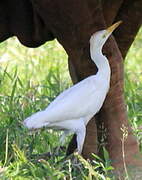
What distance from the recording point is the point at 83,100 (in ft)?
14.9

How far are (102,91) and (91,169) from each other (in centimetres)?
53

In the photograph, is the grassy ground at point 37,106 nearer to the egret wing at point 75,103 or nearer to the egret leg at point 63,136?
the egret leg at point 63,136

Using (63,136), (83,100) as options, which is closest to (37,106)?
(63,136)

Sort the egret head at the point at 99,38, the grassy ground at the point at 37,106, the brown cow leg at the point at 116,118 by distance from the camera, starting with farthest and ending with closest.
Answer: the brown cow leg at the point at 116,118
the egret head at the point at 99,38
the grassy ground at the point at 37,106

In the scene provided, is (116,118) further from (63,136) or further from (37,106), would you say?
(37,106)

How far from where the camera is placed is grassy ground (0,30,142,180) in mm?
4375

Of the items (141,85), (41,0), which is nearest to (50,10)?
(41,0)

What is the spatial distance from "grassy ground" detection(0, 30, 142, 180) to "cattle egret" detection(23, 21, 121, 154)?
0.15 m

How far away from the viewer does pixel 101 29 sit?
181 inches

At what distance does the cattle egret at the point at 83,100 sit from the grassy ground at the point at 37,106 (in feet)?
0.48

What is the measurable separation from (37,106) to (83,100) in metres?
1.32

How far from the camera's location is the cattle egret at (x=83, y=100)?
445cm

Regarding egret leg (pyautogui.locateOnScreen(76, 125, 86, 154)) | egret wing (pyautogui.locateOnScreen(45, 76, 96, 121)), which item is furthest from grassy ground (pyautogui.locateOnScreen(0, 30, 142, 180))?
egret wing (pyautogui.locateOnScreen(45, 76, 96, 121))

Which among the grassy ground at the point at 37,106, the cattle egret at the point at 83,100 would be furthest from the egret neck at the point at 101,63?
the grassy ground at the point at 37,106
